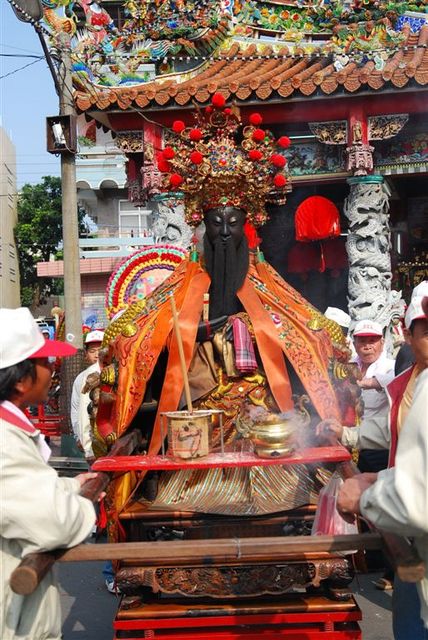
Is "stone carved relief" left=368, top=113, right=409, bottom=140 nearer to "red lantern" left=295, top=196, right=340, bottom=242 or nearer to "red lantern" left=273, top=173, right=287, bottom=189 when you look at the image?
"red lantern" left=295, top=196, right=340, bottom=242

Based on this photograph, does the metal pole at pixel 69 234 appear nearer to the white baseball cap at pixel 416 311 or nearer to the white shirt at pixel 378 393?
the white shirt at pixel 378 393

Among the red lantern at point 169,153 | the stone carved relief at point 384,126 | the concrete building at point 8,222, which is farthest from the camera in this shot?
the concrete building at point 8,222

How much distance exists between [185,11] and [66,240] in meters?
3.22

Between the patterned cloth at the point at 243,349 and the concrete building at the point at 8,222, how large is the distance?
800 inches

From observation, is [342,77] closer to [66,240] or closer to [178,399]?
[66,240]

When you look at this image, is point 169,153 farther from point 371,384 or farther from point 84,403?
point 84,403

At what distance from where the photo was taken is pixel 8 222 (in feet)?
91.2

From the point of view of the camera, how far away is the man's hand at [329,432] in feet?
12.1

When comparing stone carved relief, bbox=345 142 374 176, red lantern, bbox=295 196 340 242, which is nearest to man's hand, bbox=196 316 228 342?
stone carved relief, bbox=345 142 374 176

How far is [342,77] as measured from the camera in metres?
8.27

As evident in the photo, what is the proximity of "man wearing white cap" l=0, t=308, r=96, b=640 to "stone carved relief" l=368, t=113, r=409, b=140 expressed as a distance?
279 inches

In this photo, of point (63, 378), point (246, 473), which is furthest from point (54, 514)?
point (63, 378)

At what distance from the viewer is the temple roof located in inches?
324

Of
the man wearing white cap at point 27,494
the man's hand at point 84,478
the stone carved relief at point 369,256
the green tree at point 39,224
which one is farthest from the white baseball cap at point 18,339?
the green tree at point 39,224
